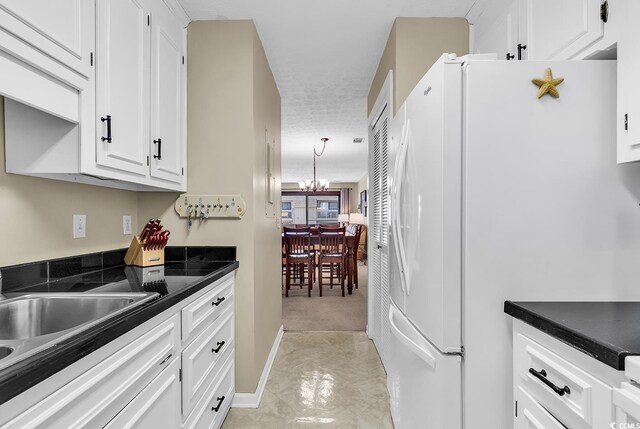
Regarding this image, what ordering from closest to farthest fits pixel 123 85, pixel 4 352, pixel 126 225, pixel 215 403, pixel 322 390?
pixel 4 352 → pixel 123 85 → pixel 215 403 → pixel 126 225 → pixel 322 390

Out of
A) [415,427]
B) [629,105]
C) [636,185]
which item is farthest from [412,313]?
[629,105]

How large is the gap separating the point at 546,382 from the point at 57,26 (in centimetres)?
181

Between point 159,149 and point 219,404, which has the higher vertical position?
point 159,149

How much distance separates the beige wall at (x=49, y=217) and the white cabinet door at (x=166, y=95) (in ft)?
1.17

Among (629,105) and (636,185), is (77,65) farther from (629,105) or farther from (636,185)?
(636,185)

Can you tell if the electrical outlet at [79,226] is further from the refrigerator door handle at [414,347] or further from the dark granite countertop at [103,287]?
the refrigerator door handle at [414,347]

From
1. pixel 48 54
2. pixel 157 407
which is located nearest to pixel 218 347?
pixel 157 407

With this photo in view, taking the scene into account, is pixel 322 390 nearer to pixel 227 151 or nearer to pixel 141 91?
pixel 227 151

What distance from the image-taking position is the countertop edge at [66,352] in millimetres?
589

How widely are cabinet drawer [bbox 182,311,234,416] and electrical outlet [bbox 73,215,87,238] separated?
30.7 inches

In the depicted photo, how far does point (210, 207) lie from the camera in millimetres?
2061

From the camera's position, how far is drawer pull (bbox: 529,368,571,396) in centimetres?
85

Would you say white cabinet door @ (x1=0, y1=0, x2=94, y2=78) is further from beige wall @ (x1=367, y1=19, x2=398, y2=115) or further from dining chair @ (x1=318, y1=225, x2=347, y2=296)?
dining chair @ (x1=318, y1=225, x2=347, y2=296)

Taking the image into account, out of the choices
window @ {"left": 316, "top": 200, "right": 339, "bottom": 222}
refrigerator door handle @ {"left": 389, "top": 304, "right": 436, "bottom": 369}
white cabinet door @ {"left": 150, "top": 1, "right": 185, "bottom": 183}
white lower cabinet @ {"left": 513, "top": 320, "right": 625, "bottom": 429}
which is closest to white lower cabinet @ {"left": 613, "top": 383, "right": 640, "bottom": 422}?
white lower cabinet @ {"left": 513, "top": 320, "right": 625, "bottom": 429}
